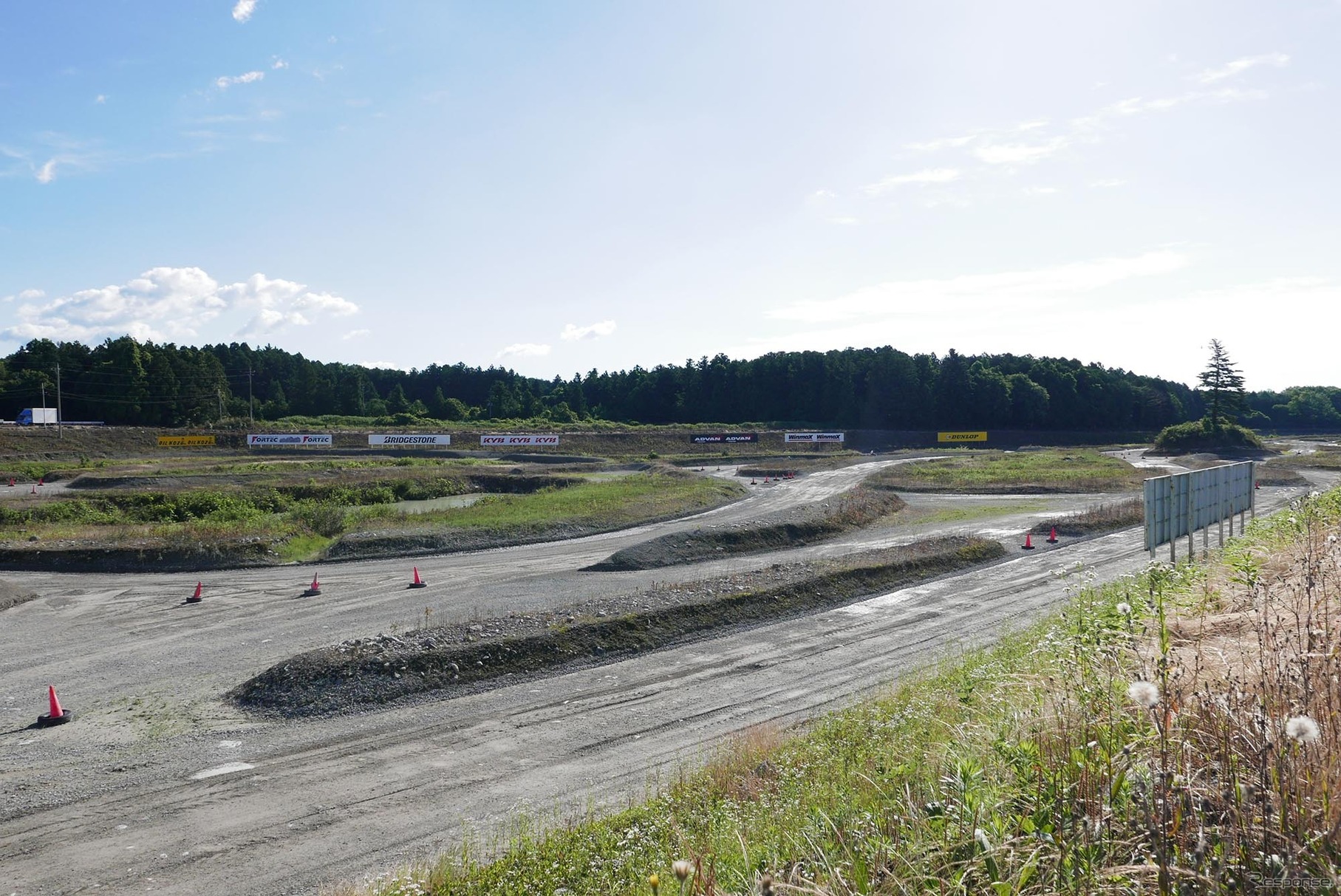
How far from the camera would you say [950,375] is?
408 feet

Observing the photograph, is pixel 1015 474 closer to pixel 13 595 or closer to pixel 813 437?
pixel 813 437

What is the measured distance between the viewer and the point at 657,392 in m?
154

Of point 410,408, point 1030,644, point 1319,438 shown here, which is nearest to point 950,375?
point 1319,438

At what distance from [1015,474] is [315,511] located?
162 ft

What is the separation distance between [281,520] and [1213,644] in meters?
37.2

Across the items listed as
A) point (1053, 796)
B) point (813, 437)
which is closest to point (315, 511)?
point (1053, 796)

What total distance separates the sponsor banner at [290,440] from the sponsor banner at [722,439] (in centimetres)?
4141

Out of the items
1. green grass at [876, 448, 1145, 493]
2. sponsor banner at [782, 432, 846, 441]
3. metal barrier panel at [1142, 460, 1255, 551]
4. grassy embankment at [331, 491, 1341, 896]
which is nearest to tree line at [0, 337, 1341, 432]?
sponsor banner at [782, 432, 846, 441]

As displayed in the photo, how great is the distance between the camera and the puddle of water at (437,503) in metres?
46.6

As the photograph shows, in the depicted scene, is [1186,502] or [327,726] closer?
[327,726]

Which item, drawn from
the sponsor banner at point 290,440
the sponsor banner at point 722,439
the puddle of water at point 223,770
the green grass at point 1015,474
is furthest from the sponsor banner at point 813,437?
the puddle of water at point 223,770

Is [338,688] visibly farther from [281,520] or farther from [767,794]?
[281,520]

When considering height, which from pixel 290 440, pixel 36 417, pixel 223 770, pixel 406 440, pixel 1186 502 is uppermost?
pixel 36 417

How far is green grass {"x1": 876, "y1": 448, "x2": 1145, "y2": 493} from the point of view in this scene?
2114 inches
